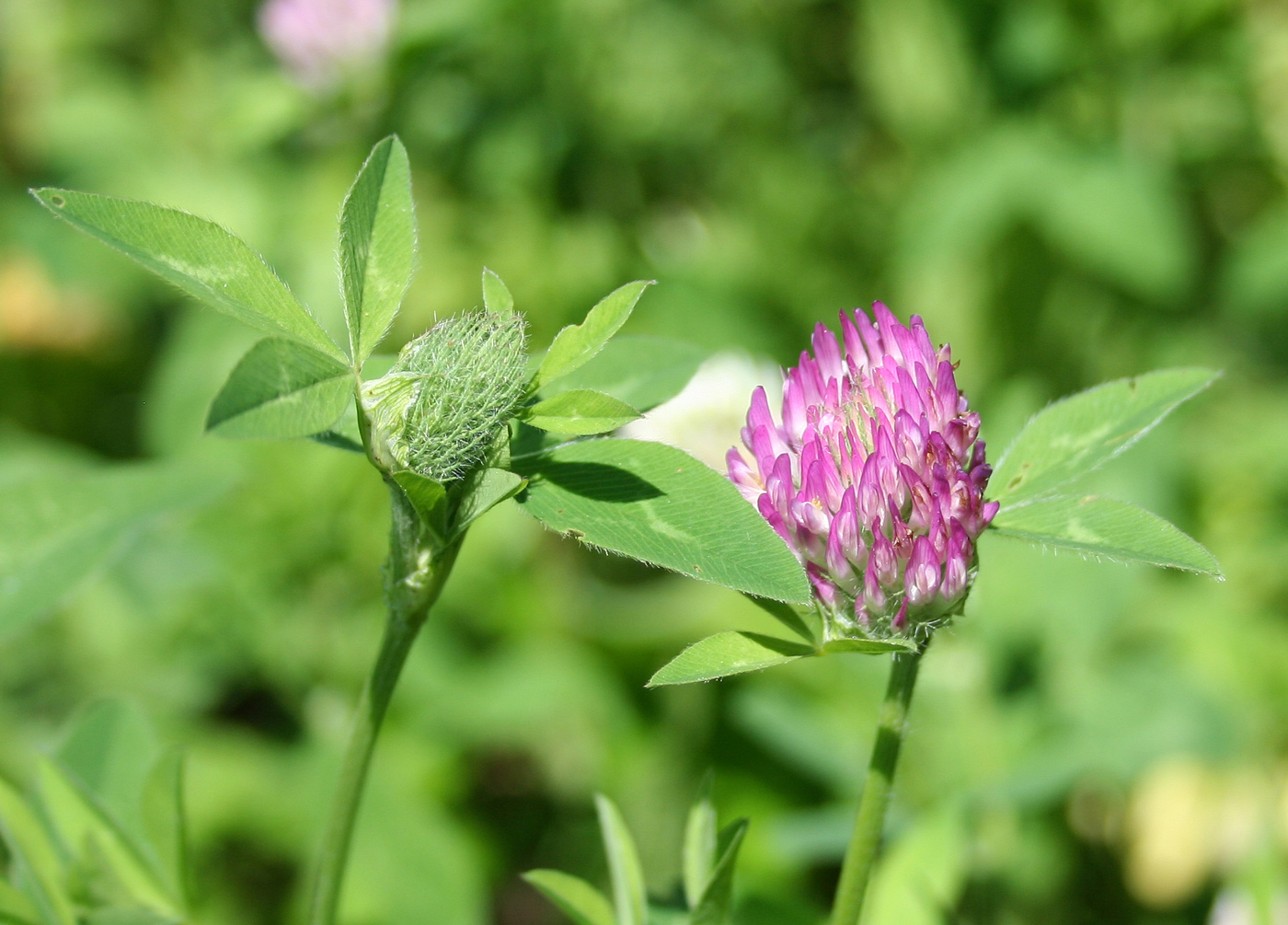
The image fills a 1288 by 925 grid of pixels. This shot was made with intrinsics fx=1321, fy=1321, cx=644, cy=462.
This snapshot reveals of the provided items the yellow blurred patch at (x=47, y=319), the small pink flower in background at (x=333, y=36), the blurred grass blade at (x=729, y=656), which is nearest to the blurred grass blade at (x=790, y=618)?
the blurred grass blade at (x=729, y=656)

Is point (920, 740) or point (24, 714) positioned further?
→ point (24, 714)

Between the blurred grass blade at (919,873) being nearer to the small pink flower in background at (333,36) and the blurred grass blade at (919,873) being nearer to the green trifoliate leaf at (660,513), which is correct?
the green trifoliate leaf at (660,513)

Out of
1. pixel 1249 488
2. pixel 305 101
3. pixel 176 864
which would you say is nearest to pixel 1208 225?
pixel 1249 488

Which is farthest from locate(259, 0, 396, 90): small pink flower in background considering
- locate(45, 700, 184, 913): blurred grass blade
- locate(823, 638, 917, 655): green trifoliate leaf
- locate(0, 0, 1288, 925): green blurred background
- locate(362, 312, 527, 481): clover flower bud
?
locate(823, 638, 917, 655): green trifoliate leaf

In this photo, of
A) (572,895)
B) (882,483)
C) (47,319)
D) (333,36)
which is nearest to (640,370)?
(882,483)

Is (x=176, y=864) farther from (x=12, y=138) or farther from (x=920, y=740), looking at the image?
(x=12, y=138)

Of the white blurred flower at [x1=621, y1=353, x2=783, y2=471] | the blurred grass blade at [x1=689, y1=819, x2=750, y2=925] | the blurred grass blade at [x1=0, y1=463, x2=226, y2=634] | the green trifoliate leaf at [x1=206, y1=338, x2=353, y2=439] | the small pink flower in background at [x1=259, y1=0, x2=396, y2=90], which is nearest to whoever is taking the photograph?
the green trifoliate leaf at [x1=206, y1=338, x2=353, y2=439]

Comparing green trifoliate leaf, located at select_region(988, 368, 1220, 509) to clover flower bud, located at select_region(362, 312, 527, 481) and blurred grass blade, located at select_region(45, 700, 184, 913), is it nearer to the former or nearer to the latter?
clover flower bud, located at select_region(362, 312, 527, 481)
